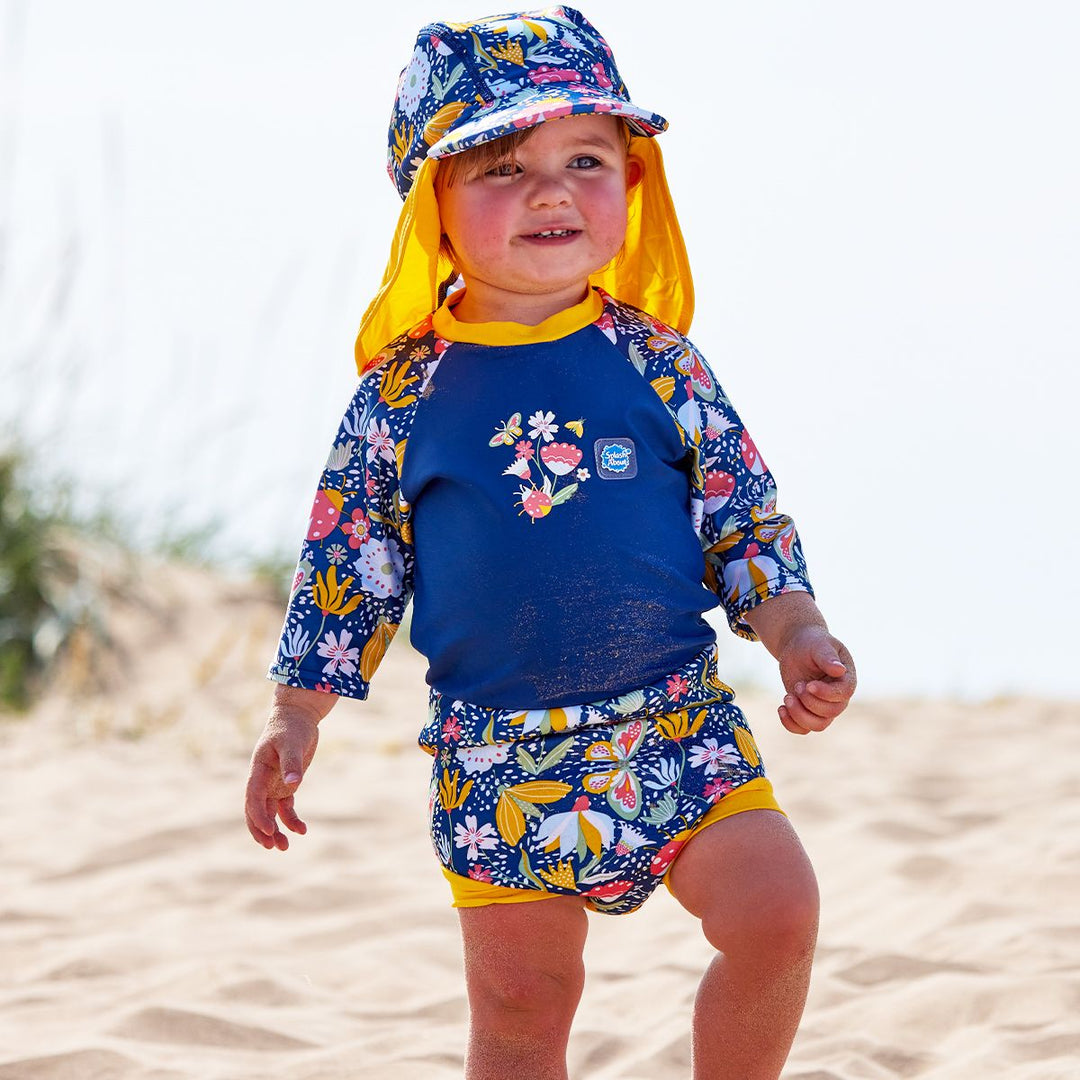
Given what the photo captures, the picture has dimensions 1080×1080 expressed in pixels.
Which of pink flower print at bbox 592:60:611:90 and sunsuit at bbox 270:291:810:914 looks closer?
sunsuit at bbox 270:291:810:914

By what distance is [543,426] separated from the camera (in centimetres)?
224

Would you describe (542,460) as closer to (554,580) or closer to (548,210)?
(554,580)

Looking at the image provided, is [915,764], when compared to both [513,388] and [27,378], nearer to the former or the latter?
[513,388]

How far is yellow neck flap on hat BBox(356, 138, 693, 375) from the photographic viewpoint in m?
2.36

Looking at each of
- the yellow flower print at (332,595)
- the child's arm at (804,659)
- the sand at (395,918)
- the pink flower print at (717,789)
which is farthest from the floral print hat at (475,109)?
the sand at (395,918)

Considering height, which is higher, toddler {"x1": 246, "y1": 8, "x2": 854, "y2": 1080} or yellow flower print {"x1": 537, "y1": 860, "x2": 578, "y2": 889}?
toddler {"x1": 246, "y1": 8, "x2": 854, "y2": 1080}

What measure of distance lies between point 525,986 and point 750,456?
0.83 m

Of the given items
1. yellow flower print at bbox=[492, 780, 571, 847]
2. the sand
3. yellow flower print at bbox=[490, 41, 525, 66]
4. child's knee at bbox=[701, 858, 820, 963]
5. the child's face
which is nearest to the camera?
child's knee at bbox=[701, 858, 820, 963]

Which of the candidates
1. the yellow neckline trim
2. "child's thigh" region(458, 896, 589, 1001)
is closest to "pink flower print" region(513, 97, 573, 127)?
the yellow neckline trim

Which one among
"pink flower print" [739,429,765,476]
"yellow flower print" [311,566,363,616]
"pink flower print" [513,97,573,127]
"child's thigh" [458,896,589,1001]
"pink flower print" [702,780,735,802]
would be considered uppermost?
"pink flower print" [513,97,573,127]

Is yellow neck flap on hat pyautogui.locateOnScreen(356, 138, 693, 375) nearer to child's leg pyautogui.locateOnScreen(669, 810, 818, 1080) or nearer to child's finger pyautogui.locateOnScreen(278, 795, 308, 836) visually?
child's finger pyautogui.locateOnScreen(278, 795, 308, 836)

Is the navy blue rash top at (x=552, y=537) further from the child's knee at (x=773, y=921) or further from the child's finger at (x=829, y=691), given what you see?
the child's knee at (x=773, y=921)

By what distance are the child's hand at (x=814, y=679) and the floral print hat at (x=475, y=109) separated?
0.64m

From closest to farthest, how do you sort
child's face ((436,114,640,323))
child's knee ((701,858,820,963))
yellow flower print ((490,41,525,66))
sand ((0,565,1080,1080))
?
child's knee ((701,858,820,963)) < child's face ((436,114,640,323)) < yellow flower print ((490,41,525,66)) < sand ((0,565,1080,1080))
